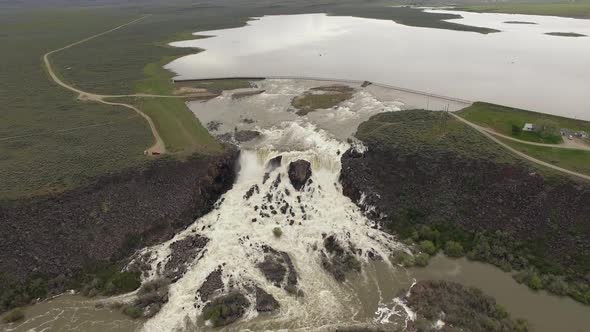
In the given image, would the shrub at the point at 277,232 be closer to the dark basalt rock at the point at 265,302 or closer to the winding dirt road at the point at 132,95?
the dark basalt rock at the point at 265,302

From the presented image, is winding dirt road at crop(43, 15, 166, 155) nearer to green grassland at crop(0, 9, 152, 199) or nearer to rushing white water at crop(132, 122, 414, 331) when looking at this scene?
green grassland at crop(0, 9, 152, 199)

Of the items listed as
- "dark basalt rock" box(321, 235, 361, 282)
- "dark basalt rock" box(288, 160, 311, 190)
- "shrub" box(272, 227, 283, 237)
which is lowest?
"dark basalt rock" box(321, 235, 361, 282)

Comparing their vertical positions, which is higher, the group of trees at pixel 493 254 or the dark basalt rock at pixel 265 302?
the group of trees at pixel 493 254

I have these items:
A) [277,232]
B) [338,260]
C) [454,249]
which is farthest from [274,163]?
[454,249]

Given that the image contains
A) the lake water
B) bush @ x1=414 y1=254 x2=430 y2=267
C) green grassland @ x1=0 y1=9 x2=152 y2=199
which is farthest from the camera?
the lake water

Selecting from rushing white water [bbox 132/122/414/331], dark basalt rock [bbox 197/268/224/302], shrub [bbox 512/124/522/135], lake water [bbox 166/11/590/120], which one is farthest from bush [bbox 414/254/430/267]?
lake water [bbox 166/11/590/120]

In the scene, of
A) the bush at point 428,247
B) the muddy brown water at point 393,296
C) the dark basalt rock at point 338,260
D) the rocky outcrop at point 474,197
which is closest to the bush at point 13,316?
the muddy brown water at point 393,296

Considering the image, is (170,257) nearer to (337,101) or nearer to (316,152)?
(316,152)
